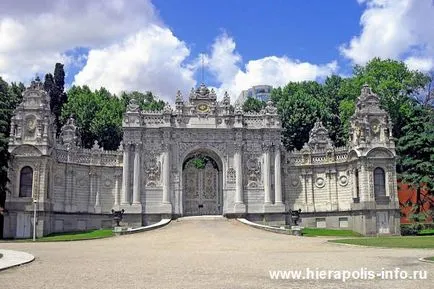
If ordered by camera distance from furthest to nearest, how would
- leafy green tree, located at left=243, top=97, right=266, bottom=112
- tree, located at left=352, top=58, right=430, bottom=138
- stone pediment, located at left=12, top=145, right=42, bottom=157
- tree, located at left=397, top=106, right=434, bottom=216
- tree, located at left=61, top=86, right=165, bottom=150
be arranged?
1. leafy green tree, located at left=243, top=97, right=266, bottom=112
2. tree, located at left=61, top=86, right=165, bottom=150
3. tree, located at left=352, top=58, right=430, bottom=138
4. tree, located at left=397, top=106, right=434, bottom=216
5. stone pediment, located at left=12, top=145, right=42, bottom=157

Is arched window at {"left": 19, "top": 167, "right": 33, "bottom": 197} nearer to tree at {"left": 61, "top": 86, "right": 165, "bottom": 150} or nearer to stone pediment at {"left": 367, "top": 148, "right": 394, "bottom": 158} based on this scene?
tree at {"left": 61, "top": 86, "right": 165, "bottom": 150}

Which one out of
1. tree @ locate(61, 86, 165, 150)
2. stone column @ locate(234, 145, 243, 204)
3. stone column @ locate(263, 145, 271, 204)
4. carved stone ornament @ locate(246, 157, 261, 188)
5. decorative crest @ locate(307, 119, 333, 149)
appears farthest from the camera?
tree @ locate(61, 86, 165, 150)

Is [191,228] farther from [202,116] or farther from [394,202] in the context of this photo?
[394,202]

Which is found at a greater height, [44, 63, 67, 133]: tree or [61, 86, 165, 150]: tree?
[44, 63, 67, 133]: tree

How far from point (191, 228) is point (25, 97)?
19.6 metres

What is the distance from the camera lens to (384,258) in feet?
71.5

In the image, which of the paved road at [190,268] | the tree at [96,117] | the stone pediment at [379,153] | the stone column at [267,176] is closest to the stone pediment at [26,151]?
the stone column at [267,176]

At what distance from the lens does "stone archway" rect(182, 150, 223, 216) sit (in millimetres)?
54031

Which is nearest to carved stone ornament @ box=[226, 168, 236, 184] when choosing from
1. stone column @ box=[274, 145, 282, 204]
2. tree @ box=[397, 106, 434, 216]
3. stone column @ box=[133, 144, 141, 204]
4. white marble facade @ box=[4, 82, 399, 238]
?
white marble facade @ box=[4, 82, 399, 238]

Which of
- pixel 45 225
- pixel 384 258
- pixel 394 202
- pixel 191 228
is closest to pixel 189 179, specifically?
pixel 191 228

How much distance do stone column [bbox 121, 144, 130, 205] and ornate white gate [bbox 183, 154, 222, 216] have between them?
600 cm

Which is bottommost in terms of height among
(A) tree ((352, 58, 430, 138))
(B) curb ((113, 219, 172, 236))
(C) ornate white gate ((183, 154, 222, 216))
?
(B) curb ((113, 219, 172, 236))

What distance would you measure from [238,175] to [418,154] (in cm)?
1728

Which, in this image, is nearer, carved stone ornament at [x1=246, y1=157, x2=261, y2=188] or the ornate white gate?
carved stone ornament at [x1=246, y1=157, x2=261, y2=188]
